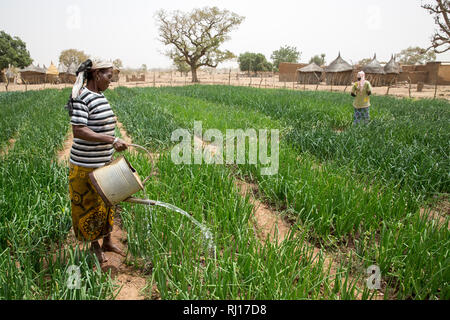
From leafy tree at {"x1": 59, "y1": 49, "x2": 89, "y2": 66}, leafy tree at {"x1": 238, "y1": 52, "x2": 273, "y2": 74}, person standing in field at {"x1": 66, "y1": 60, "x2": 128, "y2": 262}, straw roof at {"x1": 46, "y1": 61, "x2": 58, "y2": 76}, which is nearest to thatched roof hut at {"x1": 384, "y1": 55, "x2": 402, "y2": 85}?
leafy tree at {"x1": 238, "y1": 52, "x2": 273, "y2": 74}

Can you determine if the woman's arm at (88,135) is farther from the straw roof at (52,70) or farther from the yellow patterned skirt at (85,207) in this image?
the straw roof at (52,70)

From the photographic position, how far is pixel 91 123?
1.74m

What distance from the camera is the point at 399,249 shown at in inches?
72.5

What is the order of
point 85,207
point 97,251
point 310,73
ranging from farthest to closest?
point 310,73, point 97,251, point 85,207

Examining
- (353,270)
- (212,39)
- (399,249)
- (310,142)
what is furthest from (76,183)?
(212,39)

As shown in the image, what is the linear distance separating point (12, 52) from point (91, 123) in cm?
4036

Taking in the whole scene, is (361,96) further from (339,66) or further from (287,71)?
(287,71)

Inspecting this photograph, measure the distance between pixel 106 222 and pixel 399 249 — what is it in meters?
1.96

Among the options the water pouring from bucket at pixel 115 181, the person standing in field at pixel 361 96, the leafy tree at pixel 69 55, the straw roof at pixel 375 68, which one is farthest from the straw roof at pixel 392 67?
the leafy tree at pixel 69 55

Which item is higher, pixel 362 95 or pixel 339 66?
pixel 339 66

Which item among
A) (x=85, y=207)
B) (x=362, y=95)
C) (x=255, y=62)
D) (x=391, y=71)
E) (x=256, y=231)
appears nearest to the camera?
(x=85, y=207)

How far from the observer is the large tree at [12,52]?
105 feet

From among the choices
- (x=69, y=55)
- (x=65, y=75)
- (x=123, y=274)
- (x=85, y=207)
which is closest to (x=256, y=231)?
(x=123, y=274)

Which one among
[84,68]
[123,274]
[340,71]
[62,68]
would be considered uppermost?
[62,68]
